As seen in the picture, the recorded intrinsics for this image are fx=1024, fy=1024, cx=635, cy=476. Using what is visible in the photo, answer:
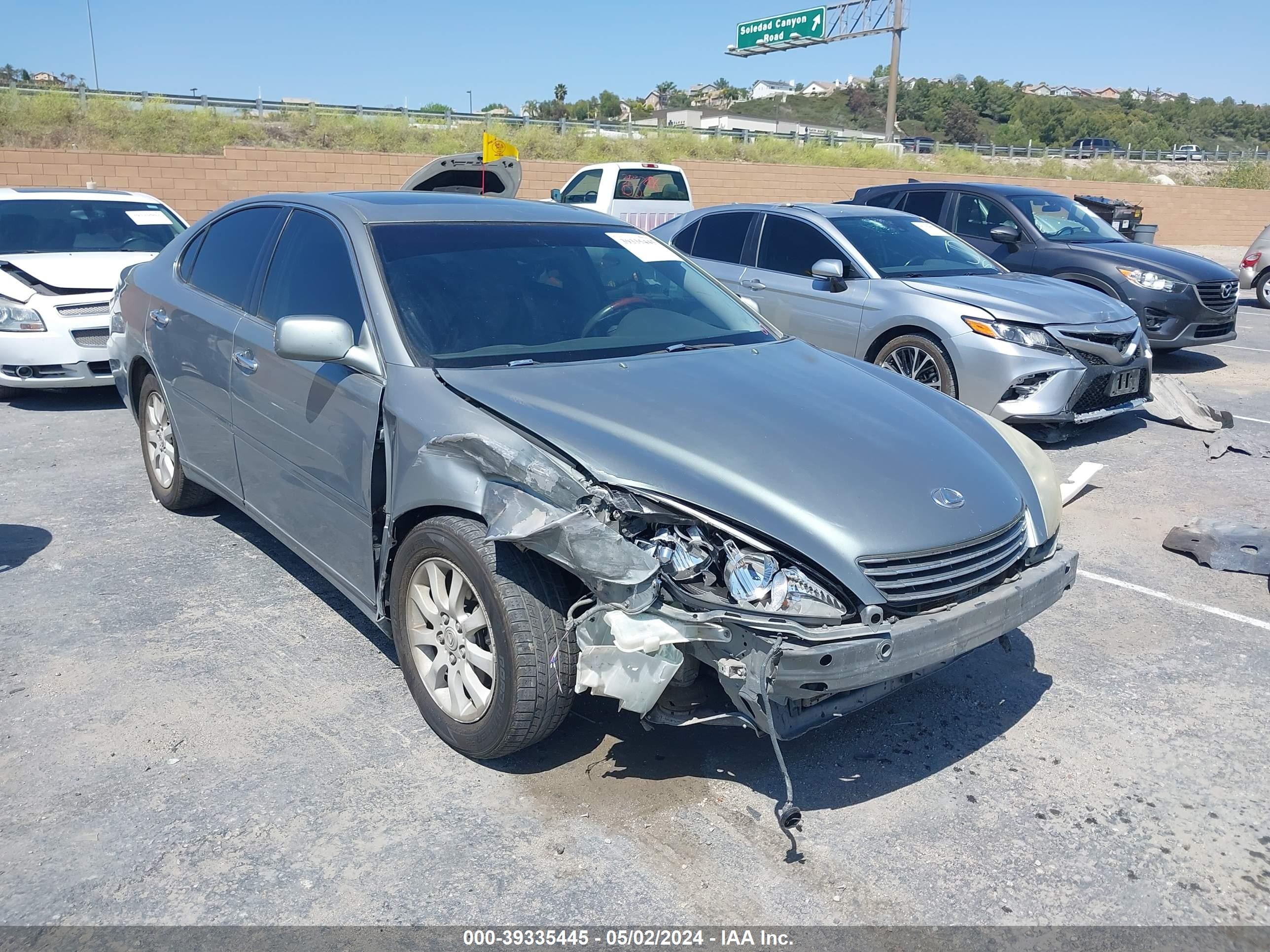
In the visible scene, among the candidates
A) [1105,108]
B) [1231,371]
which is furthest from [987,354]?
[1105,108]

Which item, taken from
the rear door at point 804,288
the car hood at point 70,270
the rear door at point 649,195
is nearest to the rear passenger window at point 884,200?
the rear door at point 804,288

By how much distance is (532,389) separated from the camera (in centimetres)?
334

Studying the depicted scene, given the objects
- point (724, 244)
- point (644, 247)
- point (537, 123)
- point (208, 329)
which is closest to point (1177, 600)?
point (644, 247)

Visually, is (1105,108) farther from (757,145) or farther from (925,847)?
(925,847)

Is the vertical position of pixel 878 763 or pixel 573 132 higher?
pixel 573 132

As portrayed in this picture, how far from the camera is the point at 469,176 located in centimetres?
1152

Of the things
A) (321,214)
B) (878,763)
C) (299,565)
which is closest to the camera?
(878,763)

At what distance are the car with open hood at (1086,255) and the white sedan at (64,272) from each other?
6.63 m

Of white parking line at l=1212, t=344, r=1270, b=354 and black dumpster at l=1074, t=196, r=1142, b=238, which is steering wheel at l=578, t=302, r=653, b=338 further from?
black dumpster at l=1074, t=196, r=1142, b=238

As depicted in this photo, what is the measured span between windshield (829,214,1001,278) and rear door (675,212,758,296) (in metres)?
0.80

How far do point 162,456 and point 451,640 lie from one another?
9.82ft

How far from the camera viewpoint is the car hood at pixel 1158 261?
9.80 metres

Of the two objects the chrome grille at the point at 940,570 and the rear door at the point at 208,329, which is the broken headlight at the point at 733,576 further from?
the rear door at the point at 208,329

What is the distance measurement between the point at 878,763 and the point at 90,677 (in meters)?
2.84
